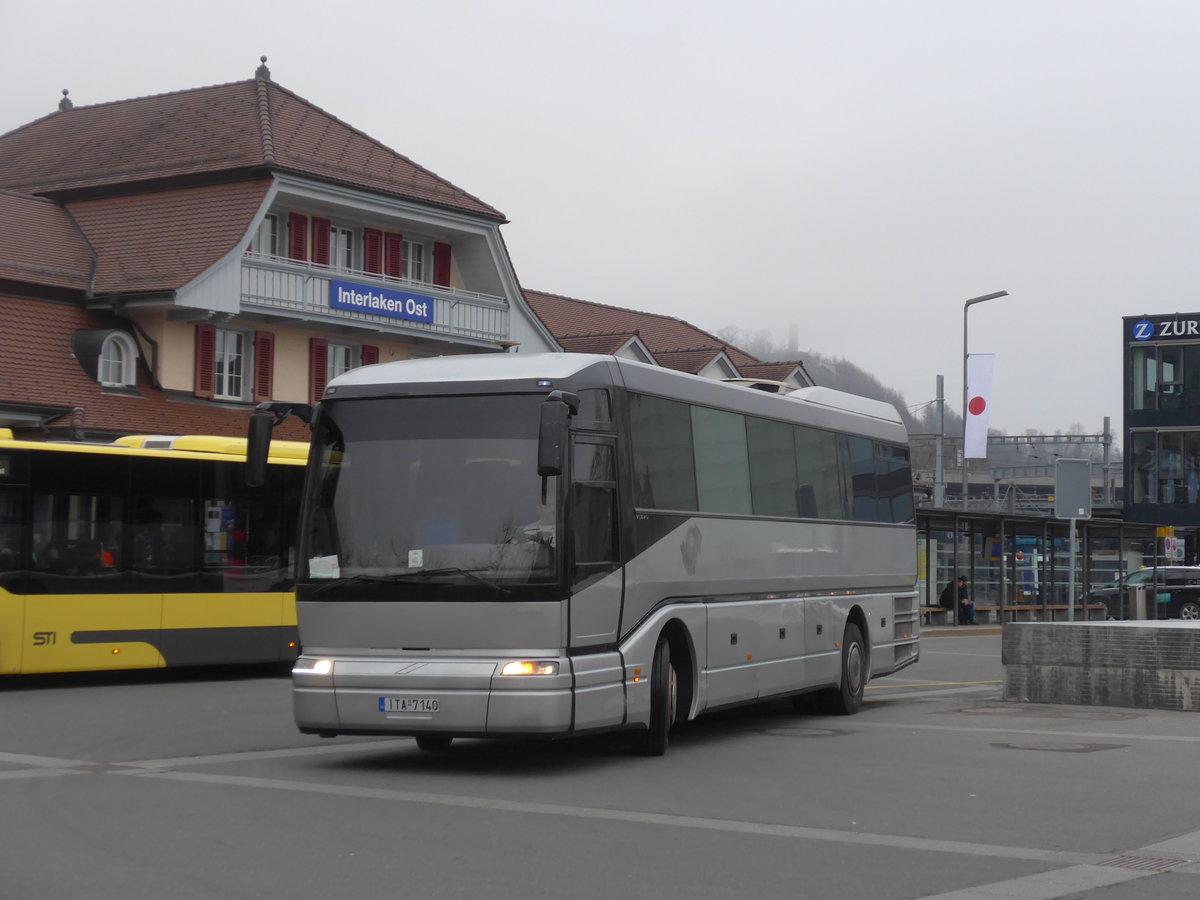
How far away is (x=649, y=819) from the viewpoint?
1012cm

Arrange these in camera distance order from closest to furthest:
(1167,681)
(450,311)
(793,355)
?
(1167,681) → (450,311) → (793,355)

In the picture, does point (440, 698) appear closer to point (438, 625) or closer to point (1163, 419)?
point (438, 625)

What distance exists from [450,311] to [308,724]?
31.1m

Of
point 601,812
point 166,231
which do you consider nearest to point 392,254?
point 166,231

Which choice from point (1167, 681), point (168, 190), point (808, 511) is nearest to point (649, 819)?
point (808, 511)

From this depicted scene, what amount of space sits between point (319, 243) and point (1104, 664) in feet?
83.3

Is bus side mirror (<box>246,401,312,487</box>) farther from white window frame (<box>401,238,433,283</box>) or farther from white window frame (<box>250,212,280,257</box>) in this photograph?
white window frame (<box>401,238,433,283</box>)

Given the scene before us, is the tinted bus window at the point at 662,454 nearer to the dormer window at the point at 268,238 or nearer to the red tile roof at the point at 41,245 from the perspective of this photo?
the red tile roof at the point at 41,245

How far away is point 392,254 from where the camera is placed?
4262 cm

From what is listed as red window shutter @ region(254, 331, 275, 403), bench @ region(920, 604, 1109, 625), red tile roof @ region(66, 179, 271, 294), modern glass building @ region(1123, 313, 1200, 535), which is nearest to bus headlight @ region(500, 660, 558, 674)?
red tile roof @ region(66, 179, 271, 294)

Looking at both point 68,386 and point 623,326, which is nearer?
point 68,386

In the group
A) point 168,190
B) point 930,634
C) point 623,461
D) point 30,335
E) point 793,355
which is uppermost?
point 793,355

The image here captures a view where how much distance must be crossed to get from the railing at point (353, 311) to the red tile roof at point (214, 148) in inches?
82.7

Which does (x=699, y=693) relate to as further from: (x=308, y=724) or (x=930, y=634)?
(x=930, y=634)
